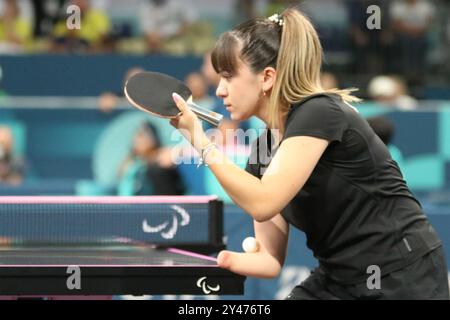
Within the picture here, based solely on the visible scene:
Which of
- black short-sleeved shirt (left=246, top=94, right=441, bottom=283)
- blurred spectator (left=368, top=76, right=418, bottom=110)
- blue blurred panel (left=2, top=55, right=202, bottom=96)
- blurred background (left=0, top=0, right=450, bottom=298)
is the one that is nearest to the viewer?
black short-sleeved shirt (left=246, top=94, right=441, bottom=283)

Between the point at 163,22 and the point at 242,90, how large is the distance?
27.6 ft

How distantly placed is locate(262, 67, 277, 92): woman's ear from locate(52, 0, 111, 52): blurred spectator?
7.82 metres

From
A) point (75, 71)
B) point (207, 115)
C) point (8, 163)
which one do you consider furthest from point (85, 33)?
point (207, 115)

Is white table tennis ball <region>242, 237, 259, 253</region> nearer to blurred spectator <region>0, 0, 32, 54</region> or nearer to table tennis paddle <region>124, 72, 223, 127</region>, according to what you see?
table tennis paddle <region>124, 72, 223, 127</region>

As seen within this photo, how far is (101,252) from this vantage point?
371 cm

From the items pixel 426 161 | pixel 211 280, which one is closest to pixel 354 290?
pixel 211 280

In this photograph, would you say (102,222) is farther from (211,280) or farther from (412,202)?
(412,202)

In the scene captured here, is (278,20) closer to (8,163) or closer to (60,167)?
(8,163)

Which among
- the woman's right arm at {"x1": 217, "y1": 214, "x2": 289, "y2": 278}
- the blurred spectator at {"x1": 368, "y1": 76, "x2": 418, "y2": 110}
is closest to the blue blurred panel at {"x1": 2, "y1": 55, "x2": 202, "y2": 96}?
the blurred spectator at {"x1": 368, "y1": 76, "x2": 418, "y2": 110}

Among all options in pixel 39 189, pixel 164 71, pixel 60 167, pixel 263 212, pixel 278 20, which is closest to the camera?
pixel 263 212

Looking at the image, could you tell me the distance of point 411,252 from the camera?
10.5 feet

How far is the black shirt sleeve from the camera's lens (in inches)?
123

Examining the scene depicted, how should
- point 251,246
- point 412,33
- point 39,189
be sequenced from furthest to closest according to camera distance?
point 412,33
point 39,189
point 251,246

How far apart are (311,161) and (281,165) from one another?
0.33 feet
